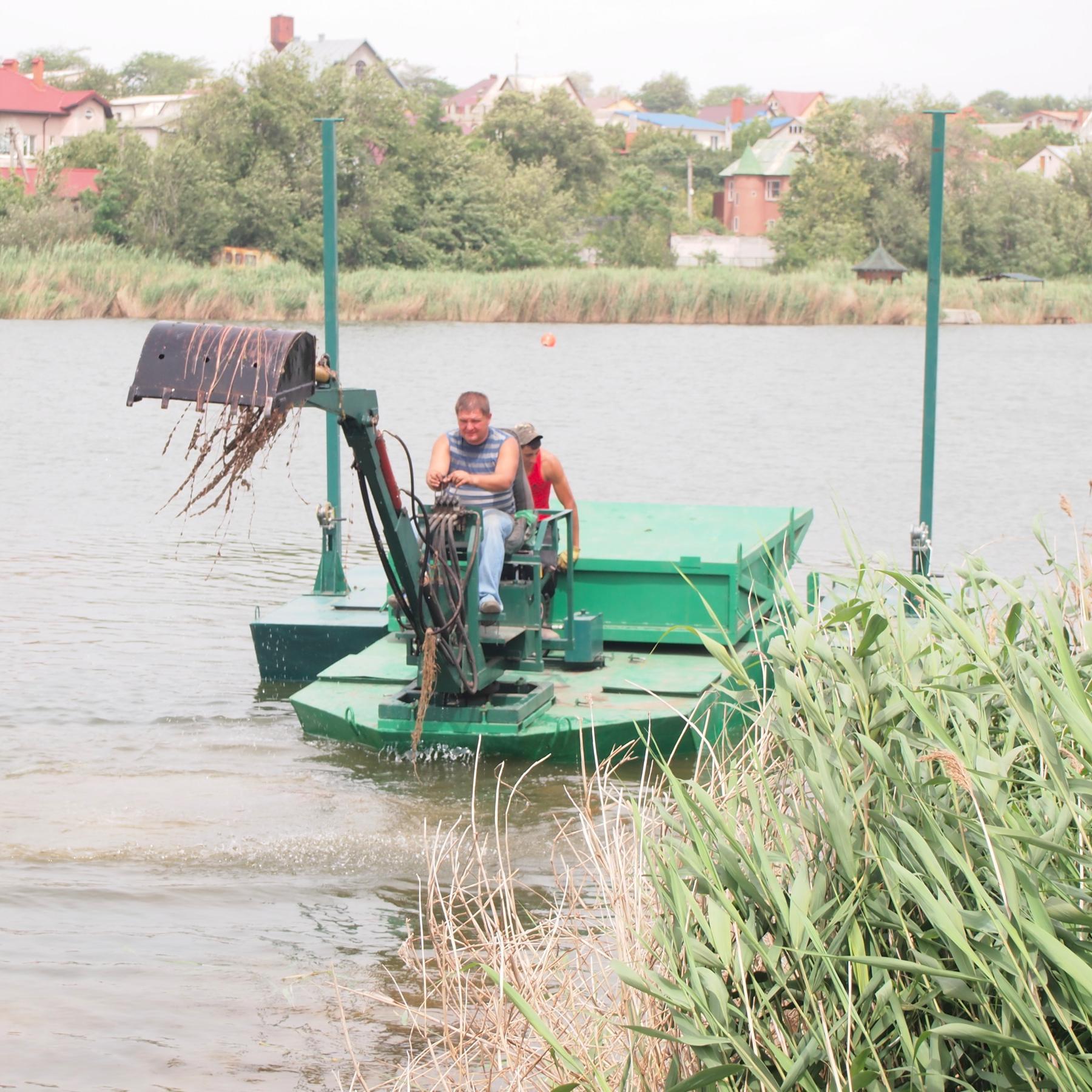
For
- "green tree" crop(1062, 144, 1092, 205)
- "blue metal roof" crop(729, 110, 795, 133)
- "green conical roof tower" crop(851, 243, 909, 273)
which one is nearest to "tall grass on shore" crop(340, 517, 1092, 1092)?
"green conical roof tower" crop(851, 243, 909, 273)

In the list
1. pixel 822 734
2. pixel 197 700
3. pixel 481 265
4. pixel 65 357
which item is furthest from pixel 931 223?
pixel 481 265

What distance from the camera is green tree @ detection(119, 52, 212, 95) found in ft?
518

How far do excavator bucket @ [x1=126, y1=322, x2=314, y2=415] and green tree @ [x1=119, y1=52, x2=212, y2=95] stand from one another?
157462 millimetres

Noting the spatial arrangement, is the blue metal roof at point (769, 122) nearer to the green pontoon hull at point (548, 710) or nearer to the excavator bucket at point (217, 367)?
the green pontoon hull at point (548, 710)

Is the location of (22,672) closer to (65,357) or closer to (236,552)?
(236,552)

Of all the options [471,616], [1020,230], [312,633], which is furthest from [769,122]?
[471,616]

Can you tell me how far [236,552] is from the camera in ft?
53.2

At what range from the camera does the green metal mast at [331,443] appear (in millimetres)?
10672

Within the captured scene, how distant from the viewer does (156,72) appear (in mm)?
162000

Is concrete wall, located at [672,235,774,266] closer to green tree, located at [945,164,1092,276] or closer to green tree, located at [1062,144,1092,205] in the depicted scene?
green tree, located at [945,164,1092,276]

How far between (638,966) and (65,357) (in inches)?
1270

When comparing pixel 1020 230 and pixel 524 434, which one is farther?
pixel 1020 230

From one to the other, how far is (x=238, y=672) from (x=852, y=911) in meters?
7.96

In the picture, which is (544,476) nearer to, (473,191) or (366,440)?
(366,440)
